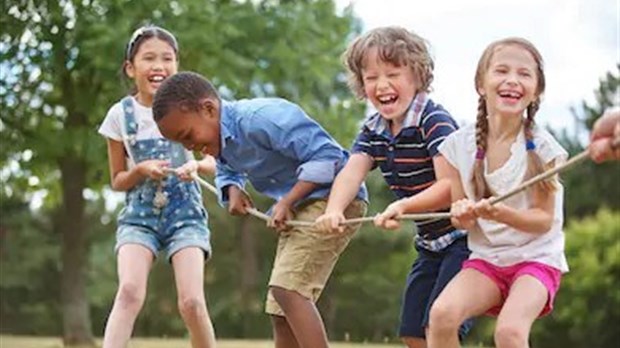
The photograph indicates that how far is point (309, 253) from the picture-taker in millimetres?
5703

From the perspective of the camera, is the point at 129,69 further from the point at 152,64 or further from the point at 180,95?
the point at 180,95

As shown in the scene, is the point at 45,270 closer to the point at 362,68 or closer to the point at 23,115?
the point at 23,115

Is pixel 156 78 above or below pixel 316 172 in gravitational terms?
above

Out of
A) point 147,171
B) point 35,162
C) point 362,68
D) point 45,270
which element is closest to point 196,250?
point 147,171

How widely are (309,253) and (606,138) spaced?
1712 millimetres

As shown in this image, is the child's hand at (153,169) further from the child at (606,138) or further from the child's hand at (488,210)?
the child at (606,138)

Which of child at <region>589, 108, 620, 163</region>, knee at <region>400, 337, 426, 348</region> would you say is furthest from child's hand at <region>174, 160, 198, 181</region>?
child at <region>589, 108, 620, 163</region>

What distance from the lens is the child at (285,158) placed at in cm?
565

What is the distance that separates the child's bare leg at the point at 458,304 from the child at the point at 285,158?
759mm

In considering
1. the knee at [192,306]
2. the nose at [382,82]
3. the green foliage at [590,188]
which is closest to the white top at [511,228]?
the nose at [382,82]

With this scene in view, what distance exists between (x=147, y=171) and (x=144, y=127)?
33cm

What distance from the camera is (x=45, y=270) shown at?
3781 centimetres

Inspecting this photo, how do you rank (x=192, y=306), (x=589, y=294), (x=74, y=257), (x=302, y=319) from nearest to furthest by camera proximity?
(x=302, y=319), (x=192, y=306), (x=74, y=257), (x=589, y=294)

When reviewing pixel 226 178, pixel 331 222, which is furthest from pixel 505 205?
pixel 226 178
